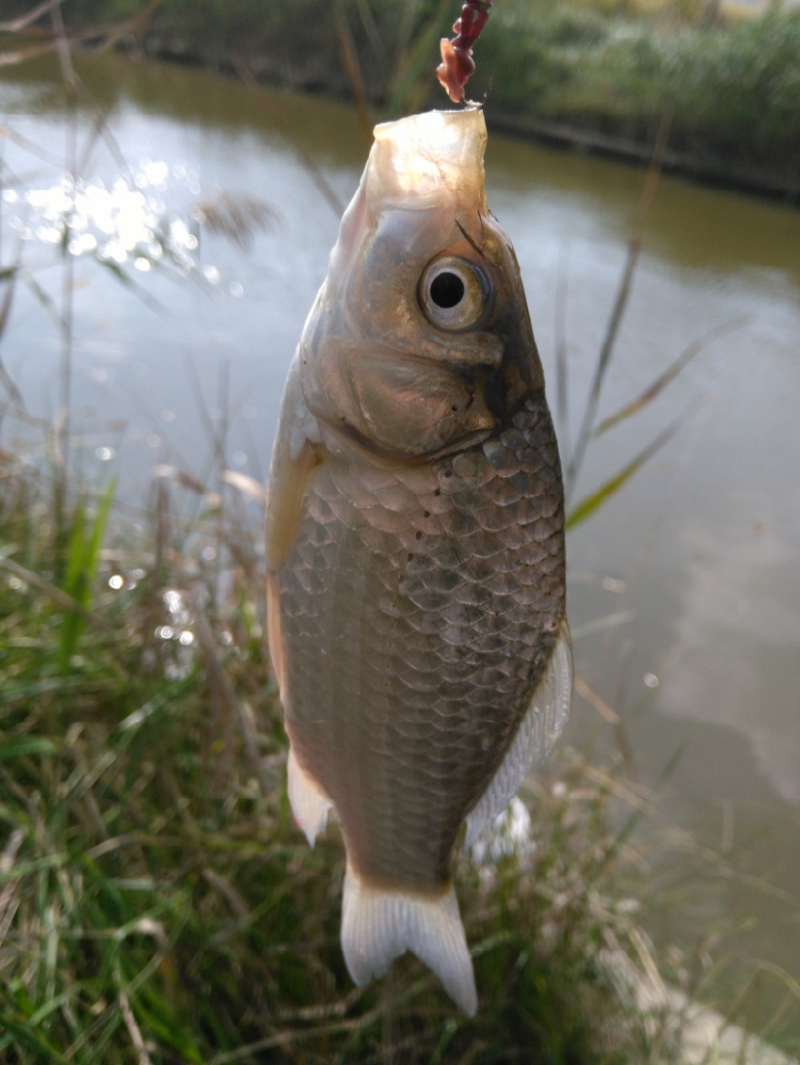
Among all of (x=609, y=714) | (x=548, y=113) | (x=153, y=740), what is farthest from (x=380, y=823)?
(x=548, y=113)

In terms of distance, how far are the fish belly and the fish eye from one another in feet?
0.34

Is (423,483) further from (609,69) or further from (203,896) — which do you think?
(609,69)

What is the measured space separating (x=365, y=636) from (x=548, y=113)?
398 inches

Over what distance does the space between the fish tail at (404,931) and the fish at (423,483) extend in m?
0.25

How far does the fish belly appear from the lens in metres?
0.69

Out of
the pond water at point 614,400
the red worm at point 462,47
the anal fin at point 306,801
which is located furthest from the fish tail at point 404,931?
the pond water at point 614,400

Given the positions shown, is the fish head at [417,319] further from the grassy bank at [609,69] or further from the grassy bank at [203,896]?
the grassy bank at [609,69]

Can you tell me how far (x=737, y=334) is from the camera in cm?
619

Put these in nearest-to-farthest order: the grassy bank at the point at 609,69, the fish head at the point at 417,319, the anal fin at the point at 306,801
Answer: the fish head at the point at 417,319 → the anal fin at the point at 306,801 → the grassy bank at the point at 609,69

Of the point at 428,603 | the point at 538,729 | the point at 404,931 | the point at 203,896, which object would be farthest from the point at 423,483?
the point at 203,896

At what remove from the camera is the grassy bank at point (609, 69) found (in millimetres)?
4914

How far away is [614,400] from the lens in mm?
4742

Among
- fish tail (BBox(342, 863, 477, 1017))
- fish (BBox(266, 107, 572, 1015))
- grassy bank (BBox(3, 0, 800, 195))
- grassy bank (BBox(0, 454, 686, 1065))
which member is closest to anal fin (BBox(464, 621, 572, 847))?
fish (BBox(266, 107, 572, 1015))

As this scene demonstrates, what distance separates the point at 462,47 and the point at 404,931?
909 millimetres
